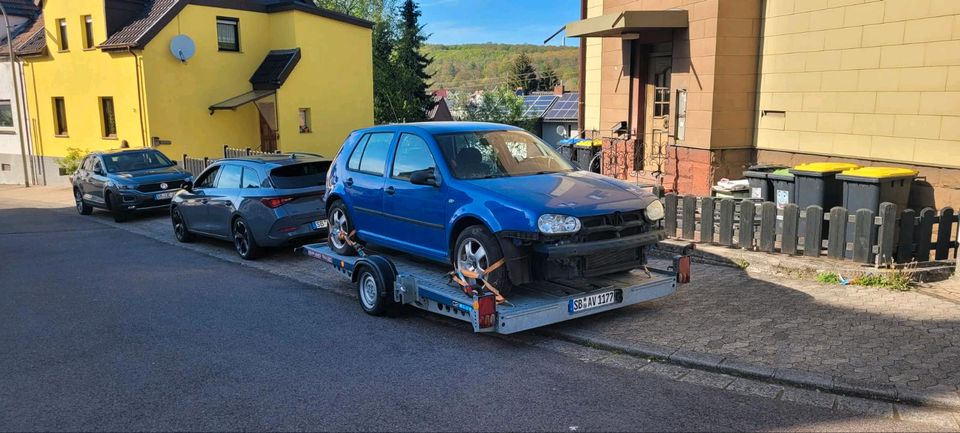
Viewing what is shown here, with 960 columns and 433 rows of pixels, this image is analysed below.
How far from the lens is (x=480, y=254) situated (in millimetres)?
6406

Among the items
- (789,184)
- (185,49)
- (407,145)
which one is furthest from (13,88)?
(789,184)

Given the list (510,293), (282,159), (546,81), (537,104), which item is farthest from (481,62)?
(510,293)

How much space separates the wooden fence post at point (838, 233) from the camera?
26.7ft

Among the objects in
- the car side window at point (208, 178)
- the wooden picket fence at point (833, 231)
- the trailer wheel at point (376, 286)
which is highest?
the car side window at point (208, 178)

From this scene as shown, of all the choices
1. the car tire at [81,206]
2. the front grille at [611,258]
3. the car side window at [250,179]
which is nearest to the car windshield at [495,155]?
the front grille at [611,258]

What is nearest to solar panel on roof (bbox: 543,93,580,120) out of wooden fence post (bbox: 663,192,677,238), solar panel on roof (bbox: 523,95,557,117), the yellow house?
solar panel on roof (bbox: 523,95,557,117)

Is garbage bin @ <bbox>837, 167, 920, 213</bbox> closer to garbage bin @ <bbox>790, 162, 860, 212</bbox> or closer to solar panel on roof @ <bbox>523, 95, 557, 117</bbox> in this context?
garbage bin @ <bbox>790, 162, 860, 212</bbox>

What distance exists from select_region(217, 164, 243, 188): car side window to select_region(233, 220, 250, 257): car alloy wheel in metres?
0.65

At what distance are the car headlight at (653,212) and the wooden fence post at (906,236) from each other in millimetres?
3249

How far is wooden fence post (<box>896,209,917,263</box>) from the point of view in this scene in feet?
25.8

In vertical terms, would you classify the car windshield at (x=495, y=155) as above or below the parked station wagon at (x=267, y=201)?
above

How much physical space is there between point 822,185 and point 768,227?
4.08 feet

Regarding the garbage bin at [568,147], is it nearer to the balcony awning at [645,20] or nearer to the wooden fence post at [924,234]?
the balcony awning at [645,20]

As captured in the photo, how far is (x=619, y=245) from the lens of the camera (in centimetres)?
632
